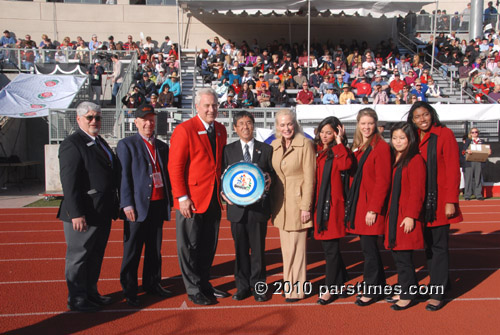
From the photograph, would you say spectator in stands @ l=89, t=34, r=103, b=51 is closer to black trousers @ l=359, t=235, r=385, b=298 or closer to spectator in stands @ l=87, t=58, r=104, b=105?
spectator in stands @ l=87, t=58, r=104, b=105

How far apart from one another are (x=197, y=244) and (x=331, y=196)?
1490 mm

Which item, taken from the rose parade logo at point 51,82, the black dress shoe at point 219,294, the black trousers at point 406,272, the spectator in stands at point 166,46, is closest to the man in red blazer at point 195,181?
the black dress shoe at point 219,294

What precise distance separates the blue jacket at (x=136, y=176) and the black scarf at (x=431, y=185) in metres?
2.85

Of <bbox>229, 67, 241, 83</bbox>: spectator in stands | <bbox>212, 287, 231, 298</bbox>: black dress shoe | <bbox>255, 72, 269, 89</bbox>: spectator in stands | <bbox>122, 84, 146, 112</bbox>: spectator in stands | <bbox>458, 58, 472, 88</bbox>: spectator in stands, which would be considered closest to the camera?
<bbox>212, 287, 231, 298</bbox>: black dress shoe

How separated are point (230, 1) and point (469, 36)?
14821 mm

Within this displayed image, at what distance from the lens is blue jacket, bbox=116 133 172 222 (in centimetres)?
468

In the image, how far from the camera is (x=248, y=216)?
4672 mm

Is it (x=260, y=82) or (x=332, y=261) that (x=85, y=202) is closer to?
(x=332, y=261)

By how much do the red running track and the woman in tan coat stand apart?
321mm

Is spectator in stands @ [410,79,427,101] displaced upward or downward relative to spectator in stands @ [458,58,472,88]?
downward

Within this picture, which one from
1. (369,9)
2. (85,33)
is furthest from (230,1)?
(85,33)

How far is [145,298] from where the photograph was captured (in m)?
4.93

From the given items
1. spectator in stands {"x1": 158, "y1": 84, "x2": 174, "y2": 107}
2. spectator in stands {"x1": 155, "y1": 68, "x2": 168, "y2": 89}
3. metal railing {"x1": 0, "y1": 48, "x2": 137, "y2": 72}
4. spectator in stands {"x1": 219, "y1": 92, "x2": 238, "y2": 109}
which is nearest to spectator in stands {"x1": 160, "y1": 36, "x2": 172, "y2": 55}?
metal railing {"x1": 0, "y1": 48, "x2": 137, "y2": 72}

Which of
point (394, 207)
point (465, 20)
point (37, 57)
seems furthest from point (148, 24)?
point (394, 207)
